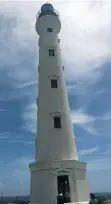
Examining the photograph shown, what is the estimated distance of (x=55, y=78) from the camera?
25.2 m

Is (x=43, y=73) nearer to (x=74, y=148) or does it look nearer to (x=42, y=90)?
(x=42, y=90)

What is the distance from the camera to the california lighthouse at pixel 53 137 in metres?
21.4

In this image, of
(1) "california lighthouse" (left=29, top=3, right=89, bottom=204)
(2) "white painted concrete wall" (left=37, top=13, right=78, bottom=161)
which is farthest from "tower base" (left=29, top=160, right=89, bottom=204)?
(2) "white painted concrete wall" (left=37, top=13, right=78, bottom=161)

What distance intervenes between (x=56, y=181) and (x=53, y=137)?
3455 millimetres

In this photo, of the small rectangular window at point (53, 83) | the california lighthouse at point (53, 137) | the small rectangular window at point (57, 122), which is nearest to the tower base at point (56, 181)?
the california lighthouse at point (53, 137)

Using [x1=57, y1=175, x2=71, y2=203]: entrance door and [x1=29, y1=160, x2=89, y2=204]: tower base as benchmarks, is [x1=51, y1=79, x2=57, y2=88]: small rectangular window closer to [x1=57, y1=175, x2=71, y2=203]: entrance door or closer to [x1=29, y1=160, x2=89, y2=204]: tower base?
[x1=29, y1=160, x2=89, y2=204]: tower base

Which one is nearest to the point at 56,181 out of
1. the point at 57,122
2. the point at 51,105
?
the point at 57,122

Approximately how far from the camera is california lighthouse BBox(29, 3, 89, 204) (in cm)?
2141

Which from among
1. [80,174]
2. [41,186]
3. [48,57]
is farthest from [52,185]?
[48,57]

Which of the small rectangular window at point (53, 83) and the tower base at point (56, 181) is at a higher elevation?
the small rectangular window at point (53, 83)

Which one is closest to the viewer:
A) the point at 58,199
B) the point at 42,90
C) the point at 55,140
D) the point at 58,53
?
the point at 58,199

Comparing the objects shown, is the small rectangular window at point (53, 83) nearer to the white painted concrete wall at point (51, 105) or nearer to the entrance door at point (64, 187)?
the white painted concrete wall at point (51, 105)

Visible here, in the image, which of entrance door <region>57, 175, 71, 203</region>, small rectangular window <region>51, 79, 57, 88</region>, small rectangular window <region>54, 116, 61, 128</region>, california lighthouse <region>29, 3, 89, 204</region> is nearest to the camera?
entrance door <region>57, 175, 71, 203</region>

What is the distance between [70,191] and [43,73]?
10.2 meters
